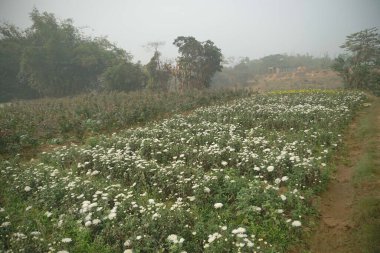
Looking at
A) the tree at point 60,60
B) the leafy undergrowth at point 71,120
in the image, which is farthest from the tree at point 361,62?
the tree at point 60,60

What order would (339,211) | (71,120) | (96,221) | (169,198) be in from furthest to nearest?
(71,120) < (169,198) < (339,211) < (96,221)

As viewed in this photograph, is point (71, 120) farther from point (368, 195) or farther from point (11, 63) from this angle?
point (11, 63)

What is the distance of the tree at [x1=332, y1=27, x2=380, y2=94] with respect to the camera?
1125 inches

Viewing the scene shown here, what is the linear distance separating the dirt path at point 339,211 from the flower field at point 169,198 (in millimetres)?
335

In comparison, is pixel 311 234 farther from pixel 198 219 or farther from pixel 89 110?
pixel 89 110

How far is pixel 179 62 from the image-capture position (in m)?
32.5

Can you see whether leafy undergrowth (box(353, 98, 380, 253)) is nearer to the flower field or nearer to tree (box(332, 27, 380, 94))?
the flower field

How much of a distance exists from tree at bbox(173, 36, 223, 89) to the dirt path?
933 inches

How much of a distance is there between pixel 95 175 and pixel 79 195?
2.10 metres

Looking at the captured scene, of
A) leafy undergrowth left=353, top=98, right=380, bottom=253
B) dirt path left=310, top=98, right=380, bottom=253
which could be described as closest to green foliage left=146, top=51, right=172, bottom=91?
leafy undergrowth left=353, top=98, right=380, bottom=253

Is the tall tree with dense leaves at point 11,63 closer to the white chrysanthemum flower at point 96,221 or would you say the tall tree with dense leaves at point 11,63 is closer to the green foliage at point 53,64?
the green foliage at point 53,64

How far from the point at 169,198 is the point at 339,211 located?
431 cm

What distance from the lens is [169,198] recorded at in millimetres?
7512

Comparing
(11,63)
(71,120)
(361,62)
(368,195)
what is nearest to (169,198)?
(368,195)
